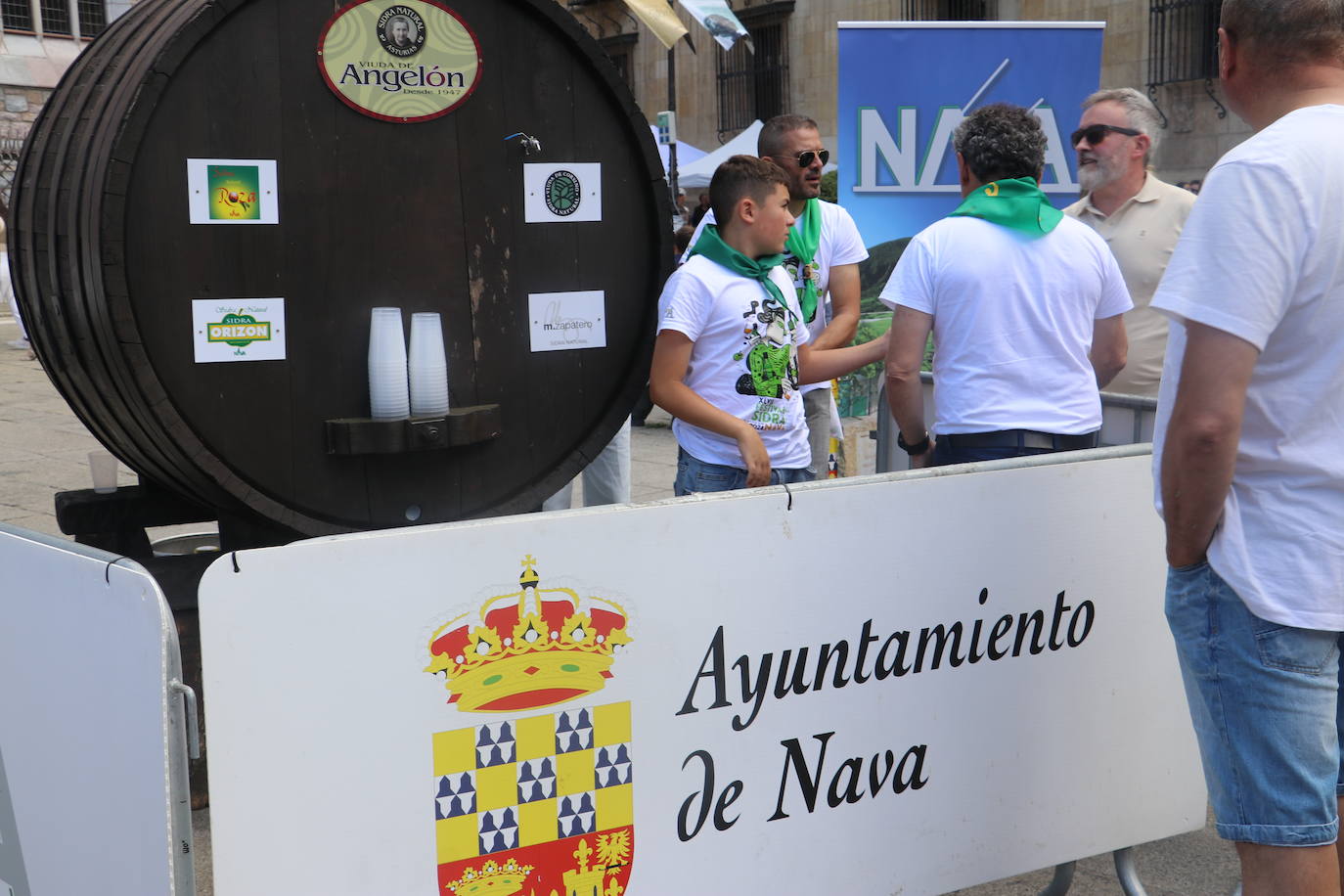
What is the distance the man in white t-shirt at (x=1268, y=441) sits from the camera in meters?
1.81

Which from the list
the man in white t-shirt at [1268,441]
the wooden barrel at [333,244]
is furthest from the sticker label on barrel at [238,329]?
the man in white t-shirt at [1268,441]

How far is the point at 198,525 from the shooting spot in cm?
666

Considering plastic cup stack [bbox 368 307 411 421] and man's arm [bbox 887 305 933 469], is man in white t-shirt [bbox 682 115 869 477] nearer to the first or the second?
man's arm [bbox 887 305 933 469]

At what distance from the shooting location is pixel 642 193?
9.98ft

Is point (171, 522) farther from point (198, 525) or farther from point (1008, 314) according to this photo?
point (198, 525)

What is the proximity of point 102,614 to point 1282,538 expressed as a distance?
172 centimetres

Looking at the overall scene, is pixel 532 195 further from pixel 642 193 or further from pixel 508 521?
pixel 508 521

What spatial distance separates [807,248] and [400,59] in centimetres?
176

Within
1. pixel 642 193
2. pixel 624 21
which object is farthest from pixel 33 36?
pixel 642 193

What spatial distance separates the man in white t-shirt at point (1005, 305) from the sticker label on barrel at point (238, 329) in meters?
1.49

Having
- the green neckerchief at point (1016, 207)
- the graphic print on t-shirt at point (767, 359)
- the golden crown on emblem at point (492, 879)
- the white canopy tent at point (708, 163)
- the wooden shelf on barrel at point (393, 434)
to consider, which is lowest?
the golden crown on emblem at point (492, 879)

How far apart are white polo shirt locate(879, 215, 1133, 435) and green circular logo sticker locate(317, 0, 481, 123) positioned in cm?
117

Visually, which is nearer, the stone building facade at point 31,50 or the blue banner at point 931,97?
the blue banner at point 931,97

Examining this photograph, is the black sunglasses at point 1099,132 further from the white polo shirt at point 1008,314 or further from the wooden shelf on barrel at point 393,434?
the wooden shelf on barrel at point 393,434
